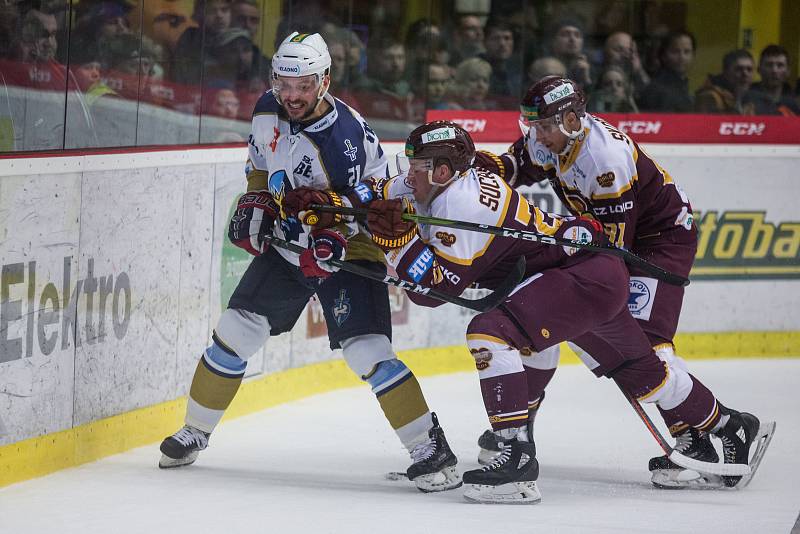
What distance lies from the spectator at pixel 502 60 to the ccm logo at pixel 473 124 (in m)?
0.32

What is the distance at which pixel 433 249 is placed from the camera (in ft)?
12.4

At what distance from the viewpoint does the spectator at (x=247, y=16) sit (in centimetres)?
563

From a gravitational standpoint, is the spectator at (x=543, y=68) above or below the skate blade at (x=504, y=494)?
above

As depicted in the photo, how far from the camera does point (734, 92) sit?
23.6 feet

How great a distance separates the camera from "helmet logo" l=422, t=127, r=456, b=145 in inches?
148

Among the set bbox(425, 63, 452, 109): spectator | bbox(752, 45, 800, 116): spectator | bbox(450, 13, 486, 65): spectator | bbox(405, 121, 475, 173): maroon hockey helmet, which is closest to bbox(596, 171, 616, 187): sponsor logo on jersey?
bbox(405, 121, 475, 173): maroon hockey helmet

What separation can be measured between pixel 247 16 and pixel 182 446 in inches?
88.0

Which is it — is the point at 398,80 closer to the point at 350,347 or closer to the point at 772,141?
the point at 772,141

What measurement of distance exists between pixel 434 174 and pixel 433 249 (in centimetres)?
21

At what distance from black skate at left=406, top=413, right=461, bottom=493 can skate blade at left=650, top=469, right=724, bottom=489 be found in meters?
0.68

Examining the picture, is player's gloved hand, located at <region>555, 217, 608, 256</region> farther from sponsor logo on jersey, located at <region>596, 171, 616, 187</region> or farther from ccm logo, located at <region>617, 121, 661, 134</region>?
ccm logo, located at <region>617, 121, 661, 134</region>

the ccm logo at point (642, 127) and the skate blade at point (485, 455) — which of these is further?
the ccm logo at point (642, 127)

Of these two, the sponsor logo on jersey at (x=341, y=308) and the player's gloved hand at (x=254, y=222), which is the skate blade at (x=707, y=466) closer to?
the sponsor logo on jersey at (x=341, y=308)

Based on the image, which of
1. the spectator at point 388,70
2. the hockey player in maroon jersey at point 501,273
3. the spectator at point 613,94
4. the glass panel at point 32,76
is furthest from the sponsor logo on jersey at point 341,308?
the spectator at point 613,94
